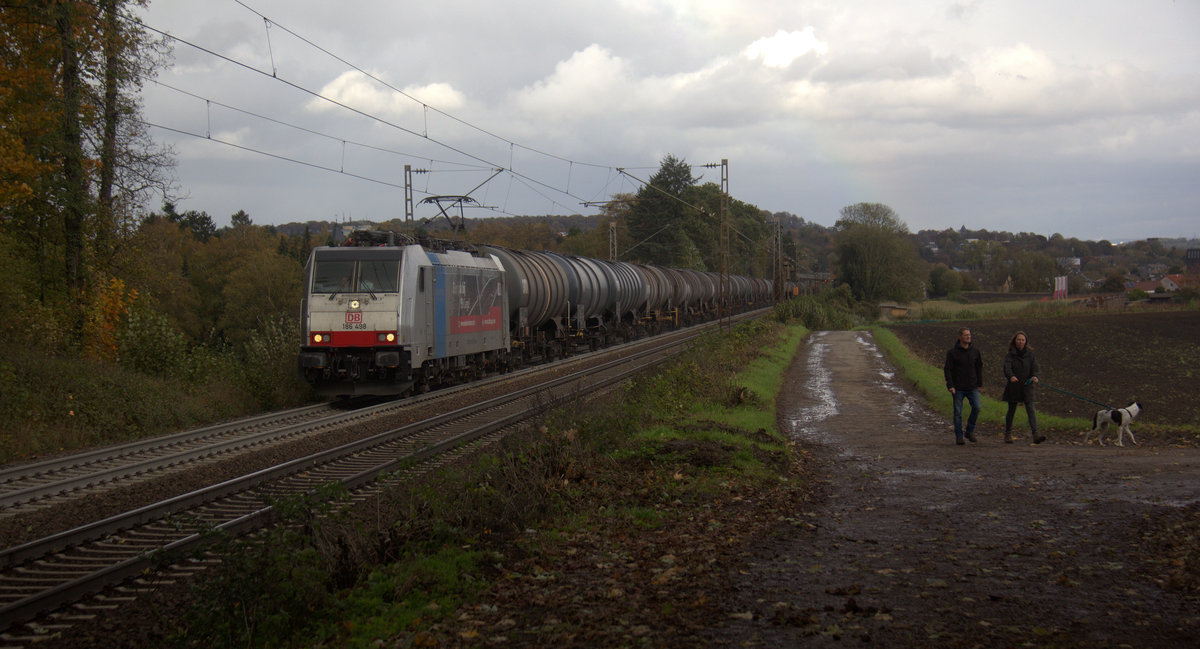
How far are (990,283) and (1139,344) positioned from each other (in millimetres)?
90022

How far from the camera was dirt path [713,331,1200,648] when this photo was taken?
4723 millimetres

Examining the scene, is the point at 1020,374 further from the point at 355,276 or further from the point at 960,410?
the point at 355,276

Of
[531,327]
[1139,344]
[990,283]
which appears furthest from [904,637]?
[990,283]

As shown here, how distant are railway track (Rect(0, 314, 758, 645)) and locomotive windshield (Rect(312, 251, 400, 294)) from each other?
384 cm

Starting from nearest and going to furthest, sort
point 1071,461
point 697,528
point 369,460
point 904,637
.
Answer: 1. point 904,637
2. point 697,528
3. point 1071,461
4. point 369,460

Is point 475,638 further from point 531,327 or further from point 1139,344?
point 1139,344

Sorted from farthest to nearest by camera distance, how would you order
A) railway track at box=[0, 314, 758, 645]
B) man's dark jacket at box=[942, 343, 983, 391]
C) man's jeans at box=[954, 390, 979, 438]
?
man's dark jacket at box=[942, 343, 983, 391] → man's jeans at box=[954, 390, 979, 438] → railway track at box=[0, 314, 758, 645]

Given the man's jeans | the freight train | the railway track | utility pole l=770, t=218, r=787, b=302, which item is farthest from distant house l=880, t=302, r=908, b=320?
the railway track

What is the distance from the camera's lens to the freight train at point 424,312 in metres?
16.6

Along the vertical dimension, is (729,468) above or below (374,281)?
below

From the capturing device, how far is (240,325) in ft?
186

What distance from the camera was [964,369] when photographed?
12680 mm

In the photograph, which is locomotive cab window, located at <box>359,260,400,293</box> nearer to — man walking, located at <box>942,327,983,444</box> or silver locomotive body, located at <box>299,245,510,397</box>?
silver locomotive body, located at <box>299,245,510,397</box>

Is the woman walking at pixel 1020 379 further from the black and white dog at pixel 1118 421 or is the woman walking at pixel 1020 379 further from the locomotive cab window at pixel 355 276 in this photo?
the locomotive cab window at pixel 355 276
